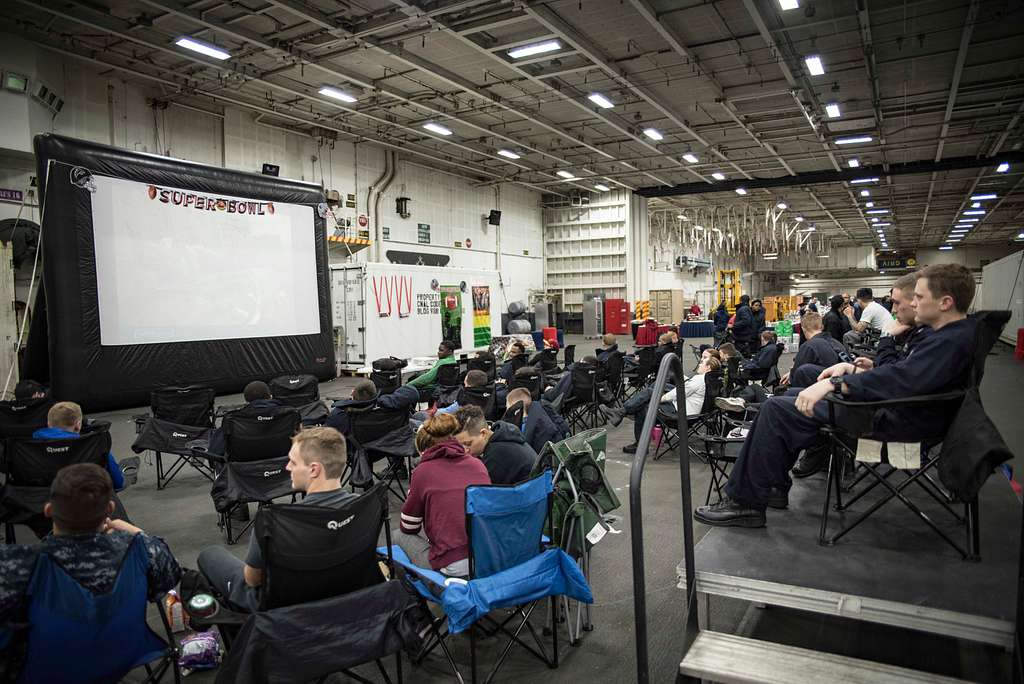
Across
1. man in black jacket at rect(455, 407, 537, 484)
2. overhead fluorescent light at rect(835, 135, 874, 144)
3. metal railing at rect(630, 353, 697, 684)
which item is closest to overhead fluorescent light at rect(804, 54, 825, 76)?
overhead fluorescent light at rect(835, 135, 874, 144)

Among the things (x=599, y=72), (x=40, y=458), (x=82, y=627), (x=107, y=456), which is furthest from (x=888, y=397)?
(x=599, y=72)

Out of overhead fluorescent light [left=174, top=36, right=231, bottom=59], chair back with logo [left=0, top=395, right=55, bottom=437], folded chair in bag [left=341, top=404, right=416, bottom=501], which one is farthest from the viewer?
overhead fluorescent light [left=174, top=36, right=231, bottom=59]

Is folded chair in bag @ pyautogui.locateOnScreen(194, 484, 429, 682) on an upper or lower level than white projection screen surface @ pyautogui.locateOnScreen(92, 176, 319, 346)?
lower

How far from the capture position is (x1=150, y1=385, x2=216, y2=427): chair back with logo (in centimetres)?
583

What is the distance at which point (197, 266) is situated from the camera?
1018cm

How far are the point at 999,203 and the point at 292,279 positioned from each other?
87.4 feet

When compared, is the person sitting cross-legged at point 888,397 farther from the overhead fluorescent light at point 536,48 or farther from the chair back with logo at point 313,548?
the overhead fluorescent light at point 536,48

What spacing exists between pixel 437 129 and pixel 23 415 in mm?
11631

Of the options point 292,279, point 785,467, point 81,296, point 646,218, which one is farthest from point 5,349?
point 646,218

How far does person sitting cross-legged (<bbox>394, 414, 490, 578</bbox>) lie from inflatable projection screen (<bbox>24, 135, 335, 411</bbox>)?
7.95m

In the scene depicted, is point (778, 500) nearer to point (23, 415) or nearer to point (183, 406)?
point (183, 406)

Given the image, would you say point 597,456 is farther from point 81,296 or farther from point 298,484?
point 81,296

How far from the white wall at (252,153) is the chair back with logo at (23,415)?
582 cm

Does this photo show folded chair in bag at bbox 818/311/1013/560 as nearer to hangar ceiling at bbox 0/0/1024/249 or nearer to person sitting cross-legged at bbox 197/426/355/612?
person sitting cross-legged at bbox 197/426/355/612
